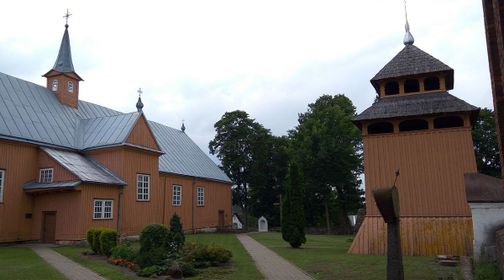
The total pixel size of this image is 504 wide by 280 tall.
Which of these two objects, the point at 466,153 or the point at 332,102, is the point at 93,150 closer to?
the point at 466,153

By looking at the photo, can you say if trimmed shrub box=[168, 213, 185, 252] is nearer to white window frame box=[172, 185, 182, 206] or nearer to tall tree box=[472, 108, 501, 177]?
white window frame box=[172, 185, 182, 206]

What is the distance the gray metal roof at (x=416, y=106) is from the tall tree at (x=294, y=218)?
15.0ft

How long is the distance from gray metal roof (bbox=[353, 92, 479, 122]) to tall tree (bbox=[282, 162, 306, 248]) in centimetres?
457

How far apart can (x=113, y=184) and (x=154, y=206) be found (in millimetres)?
4793

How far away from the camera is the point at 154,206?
29094 millimetres

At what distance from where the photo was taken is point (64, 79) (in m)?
30.2

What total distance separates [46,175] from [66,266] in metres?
10.4

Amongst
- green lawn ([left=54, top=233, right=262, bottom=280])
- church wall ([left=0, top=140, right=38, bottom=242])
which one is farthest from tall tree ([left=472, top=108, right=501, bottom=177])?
church wall ([left=0, top=140, right=38, bottom=242])

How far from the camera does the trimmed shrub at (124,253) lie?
15.8m

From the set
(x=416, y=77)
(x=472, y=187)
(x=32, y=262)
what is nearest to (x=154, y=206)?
(x=32, y=262)

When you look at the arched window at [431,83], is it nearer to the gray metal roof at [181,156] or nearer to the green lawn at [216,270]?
the green lawn at [216,270]

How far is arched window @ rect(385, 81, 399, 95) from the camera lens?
73.5ft

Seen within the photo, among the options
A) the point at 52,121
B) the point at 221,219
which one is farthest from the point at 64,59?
the point at 221,219

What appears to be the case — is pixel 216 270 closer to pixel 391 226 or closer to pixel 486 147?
pixel 391 226
